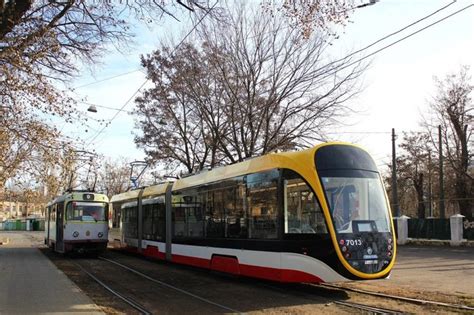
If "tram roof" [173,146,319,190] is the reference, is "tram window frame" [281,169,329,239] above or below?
below

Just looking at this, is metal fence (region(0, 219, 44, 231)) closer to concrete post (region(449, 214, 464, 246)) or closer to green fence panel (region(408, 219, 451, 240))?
green fence panel (region(408, 219, 451, 240))

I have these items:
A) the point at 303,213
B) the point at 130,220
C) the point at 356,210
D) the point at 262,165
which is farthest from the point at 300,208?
the point at 130,220

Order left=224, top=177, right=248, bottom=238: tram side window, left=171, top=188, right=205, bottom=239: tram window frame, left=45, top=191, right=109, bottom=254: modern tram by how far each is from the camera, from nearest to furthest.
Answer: left=224, top=177, right=248, bottom=238: tram side window → left=171, top=188, right=205, bottom=239: tram window frame → left=45, top=191, right=109, bottom=254: modern tram

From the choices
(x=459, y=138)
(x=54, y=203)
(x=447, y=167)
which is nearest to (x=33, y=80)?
(x=54, y=203)

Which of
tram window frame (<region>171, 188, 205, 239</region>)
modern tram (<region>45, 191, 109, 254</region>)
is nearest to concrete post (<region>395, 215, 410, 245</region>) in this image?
modern tram (<region>45, 191, 109, 254</region>)

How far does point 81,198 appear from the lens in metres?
22.8

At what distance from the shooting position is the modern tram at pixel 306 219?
10594 mm

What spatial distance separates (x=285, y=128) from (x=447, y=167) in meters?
23.9

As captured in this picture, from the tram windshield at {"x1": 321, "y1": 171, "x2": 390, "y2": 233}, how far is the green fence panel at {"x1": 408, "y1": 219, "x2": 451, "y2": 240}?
20.8m

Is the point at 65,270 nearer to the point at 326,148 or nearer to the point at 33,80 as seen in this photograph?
the point at 33,80

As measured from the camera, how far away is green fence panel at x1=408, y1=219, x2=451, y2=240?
30.0 metres

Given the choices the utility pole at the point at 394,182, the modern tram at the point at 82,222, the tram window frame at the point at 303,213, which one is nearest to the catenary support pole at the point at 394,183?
the utility pole at the point at 394,182

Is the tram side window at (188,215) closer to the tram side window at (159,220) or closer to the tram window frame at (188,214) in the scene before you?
the tram window frame at (188,214)

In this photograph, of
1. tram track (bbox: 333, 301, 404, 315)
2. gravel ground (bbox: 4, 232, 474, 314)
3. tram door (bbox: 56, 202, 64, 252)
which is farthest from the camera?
tram door (bbox: 56, 202, 64, 252)
